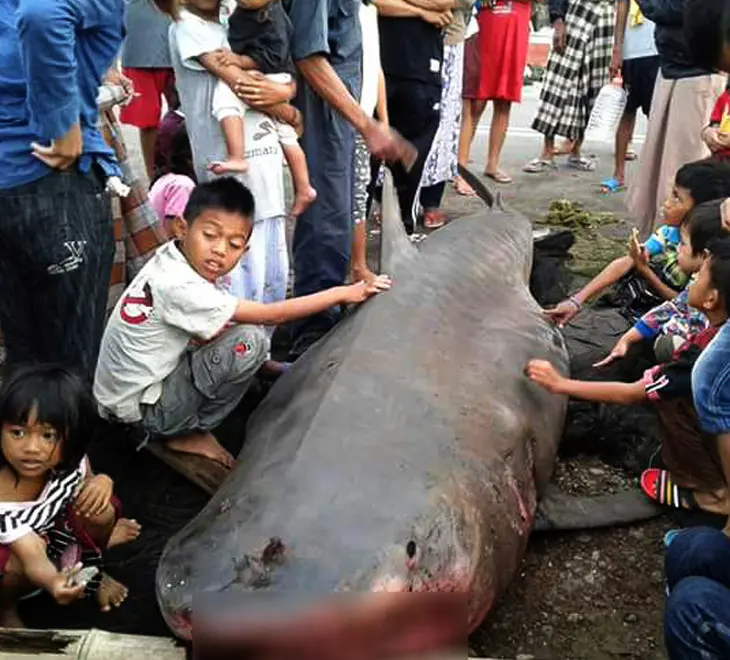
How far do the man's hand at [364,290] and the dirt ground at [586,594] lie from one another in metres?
0.90

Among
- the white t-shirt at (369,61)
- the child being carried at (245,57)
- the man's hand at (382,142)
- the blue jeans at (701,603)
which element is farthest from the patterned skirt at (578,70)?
the blue jeans at (701,603)

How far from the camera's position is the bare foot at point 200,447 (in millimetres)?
3322

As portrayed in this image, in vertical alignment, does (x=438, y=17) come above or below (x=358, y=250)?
above

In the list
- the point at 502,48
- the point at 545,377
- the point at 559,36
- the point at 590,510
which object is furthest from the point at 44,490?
the point at 559,36

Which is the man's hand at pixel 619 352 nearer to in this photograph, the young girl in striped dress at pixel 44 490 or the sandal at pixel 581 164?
the young girl in striped dress at pixel 44 490

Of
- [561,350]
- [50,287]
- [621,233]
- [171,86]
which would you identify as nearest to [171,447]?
[50,287]

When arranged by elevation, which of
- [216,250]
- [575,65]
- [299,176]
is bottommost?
[575,65]

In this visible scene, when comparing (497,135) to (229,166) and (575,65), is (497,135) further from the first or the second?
(229,166)

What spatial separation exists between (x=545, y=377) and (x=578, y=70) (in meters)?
5.54

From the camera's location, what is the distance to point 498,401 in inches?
119

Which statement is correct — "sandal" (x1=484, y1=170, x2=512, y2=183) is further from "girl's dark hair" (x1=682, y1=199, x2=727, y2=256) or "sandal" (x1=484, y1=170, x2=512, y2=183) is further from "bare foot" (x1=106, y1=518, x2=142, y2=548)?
"bare foot" (x1=106, y1=518, x2=142, y2=548)

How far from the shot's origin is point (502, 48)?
24.9 feet

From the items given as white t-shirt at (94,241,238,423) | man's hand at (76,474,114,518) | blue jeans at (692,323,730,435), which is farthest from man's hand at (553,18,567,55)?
man's hand at (76,474,114,518)

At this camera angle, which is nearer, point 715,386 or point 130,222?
point 715,386
